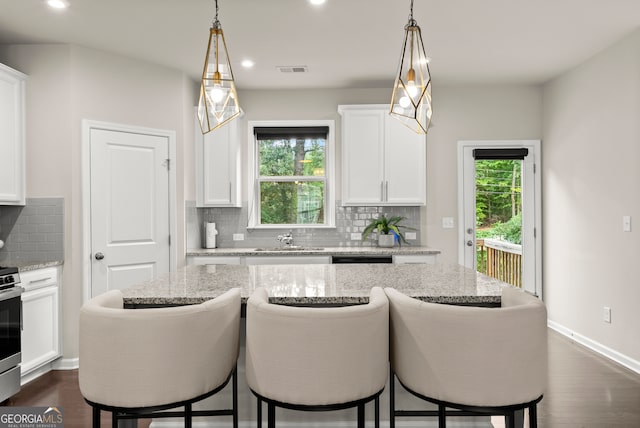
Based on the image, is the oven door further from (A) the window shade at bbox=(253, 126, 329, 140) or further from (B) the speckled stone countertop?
(A) the window shade at bbox=(253, 126, 329, 140)

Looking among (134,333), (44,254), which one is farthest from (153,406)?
(44,254)

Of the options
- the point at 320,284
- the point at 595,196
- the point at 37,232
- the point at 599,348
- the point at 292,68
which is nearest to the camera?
the point at 320,284

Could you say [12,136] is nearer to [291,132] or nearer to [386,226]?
[291,132]

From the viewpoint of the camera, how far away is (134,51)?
386 centimetres

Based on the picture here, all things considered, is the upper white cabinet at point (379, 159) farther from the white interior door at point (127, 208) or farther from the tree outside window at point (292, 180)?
the white interior door at point (127, 208)

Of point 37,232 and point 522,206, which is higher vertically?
point 522,206

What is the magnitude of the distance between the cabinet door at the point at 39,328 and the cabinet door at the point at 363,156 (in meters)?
2.80

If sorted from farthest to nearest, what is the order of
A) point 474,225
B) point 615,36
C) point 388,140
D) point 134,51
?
point 474,225 → point 388,140 → point 134,51 → point 615,36

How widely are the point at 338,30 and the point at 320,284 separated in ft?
7.09

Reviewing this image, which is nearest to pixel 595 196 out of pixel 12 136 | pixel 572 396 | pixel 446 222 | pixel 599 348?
pixel 599 348

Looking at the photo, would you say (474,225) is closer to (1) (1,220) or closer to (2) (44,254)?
(2) (44,254)

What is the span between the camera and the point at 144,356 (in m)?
1.56

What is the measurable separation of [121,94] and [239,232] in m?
1.87

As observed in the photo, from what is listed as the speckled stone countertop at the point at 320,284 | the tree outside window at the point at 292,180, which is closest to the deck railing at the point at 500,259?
the tree outside window at the point at 292,180
